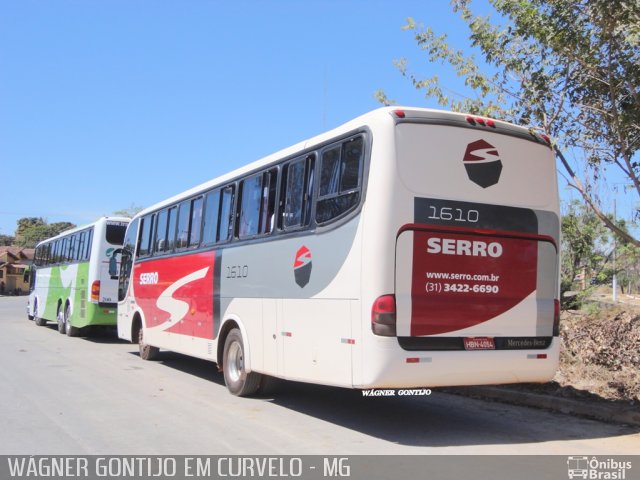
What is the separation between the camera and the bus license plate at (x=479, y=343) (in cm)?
713

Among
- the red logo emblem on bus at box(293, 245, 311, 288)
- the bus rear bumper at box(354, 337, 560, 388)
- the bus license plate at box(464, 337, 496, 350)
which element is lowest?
the bus rear bumper at box(354, 337, 560, 388)

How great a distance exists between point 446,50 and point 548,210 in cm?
384

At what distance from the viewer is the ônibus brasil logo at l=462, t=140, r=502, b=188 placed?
740cm

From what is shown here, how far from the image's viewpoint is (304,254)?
7938 millimetres

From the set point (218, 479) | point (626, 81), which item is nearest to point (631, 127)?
point (626, 81)

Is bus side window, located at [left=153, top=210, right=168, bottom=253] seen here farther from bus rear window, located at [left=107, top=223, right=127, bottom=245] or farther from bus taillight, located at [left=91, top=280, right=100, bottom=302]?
bus taillight, located at [left=91, top=280, right=100, bottom=302]

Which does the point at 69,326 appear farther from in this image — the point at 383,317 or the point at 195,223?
the point at 383,317

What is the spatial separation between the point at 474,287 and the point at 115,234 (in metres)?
13.3

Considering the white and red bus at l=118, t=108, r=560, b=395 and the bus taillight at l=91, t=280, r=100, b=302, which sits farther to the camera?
the bus taillight at l=91, t=280, r=100, b=302

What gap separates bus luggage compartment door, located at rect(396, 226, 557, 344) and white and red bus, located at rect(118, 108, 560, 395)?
0.01 metres

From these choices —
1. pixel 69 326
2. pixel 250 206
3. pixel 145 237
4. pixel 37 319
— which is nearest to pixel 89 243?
pixel 69 326

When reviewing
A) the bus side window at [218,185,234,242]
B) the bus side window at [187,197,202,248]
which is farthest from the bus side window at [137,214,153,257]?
the bus side window at [218,185,234,242]

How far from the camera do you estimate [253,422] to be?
315 inches

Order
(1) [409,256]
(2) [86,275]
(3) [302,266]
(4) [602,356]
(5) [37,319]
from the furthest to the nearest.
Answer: (5) [37,319], (2) [86,275], (4) [602,356], (3) [302,266], (1) [409,256]
